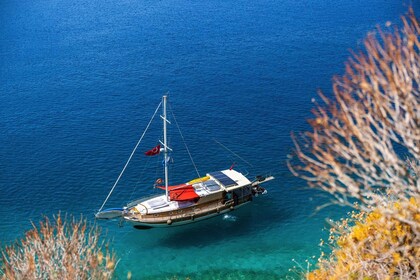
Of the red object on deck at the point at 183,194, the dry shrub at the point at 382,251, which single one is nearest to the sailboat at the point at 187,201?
the red object on deck at the point at 183,194

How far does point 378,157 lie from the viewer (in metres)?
25.4

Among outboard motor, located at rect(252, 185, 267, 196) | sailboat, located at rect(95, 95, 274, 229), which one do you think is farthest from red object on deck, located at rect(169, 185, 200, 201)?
outboard motor, located at rect(252, 185, 267, 196)

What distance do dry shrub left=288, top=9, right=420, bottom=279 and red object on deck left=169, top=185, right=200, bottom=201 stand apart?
3217 cm

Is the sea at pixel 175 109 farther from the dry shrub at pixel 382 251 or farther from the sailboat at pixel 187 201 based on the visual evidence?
the dry shrub at pixel 382 251

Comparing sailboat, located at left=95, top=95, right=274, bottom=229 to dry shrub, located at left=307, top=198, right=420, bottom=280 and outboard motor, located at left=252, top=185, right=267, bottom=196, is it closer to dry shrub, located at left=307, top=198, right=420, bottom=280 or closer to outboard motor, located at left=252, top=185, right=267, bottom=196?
outboard motor, located at left=252, top=185, right=267, bottom=196

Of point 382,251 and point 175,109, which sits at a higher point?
point 175,109

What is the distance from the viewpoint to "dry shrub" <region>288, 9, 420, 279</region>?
84.4ft

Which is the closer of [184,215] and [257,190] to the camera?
[184,215]

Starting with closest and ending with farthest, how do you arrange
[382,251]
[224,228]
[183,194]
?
[382,251] → [183,194] → [224,228]

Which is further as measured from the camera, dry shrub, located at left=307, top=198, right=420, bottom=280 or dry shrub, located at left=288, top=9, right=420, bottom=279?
dry shrub, located at left=307, top=198, right=420, bottom=280

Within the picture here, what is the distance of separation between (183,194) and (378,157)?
4492 cm

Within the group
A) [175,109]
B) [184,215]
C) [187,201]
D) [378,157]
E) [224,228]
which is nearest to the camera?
[378,157]

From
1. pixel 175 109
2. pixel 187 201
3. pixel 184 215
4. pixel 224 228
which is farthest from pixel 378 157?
pixel 175 109

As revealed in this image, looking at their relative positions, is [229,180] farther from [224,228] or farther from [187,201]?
[187,201]
